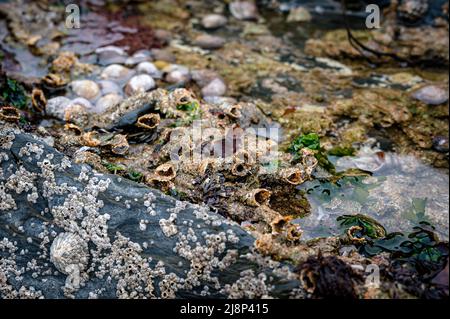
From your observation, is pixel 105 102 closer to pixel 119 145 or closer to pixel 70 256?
pixel 119 145

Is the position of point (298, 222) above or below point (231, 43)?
below

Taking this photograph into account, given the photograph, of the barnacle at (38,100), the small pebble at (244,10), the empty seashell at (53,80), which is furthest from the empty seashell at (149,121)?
the small pebble at (244,10)

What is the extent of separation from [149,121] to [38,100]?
157 cm

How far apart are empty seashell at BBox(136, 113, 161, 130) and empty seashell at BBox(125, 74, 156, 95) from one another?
42.4 inches

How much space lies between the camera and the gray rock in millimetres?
3371

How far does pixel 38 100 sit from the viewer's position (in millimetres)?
5258

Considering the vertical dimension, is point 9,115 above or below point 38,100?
above

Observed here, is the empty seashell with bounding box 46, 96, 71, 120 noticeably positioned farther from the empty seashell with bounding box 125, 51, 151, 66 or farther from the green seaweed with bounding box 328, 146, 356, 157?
the green seaweed with bounding box 328, 146, 356, 157

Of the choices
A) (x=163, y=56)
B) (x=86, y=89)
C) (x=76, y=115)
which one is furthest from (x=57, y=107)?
(x=163, y=56)

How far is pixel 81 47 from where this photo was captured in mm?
6625

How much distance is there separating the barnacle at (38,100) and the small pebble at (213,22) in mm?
3115
